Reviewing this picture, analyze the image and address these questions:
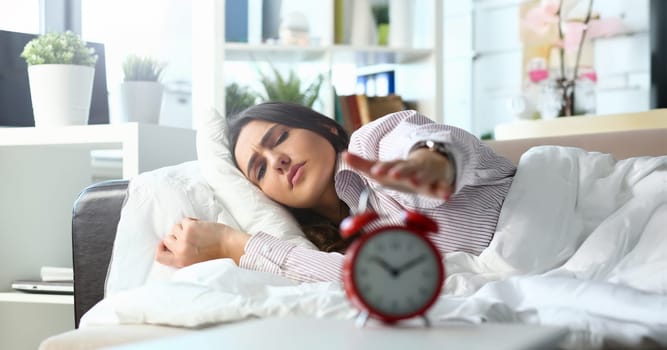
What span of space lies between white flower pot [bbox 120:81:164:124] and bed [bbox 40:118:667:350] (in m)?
0.69

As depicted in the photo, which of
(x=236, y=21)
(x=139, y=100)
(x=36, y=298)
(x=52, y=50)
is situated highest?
(x=236, y=21)

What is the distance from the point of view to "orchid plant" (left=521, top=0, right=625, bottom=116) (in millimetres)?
3977

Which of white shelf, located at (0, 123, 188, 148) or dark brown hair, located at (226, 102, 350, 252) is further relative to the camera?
white shelf, located at (0, 123, 188, 148)

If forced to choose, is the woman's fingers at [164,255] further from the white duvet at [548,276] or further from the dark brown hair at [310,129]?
the dark brown hair at [310,129]

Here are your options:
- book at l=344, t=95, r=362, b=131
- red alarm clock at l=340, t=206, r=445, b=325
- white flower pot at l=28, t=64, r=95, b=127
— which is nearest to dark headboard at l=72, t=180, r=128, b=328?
white flower pot at l=28, t=64, r=95, b=127

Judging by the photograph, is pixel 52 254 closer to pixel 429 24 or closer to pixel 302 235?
pixel 302 235

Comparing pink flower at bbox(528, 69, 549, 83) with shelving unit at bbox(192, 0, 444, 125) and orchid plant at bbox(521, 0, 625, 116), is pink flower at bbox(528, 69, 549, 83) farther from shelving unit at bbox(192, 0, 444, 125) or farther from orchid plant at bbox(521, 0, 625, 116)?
shelving unit at bbox(192, 0, 444, 125)

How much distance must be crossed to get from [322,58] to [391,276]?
251cm

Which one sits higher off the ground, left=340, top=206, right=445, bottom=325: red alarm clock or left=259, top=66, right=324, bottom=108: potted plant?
left=259, top=66, right=324, bottom=108: potted plant

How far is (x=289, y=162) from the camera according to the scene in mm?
1930

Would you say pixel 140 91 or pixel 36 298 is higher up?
pixel 140 91

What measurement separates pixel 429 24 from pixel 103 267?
1911 mm

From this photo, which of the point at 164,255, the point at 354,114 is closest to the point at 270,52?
the point at 354,114

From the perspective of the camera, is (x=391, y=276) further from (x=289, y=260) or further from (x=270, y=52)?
(x=270, y=52)
